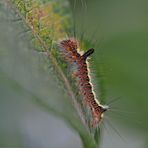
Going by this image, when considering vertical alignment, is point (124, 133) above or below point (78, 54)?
below

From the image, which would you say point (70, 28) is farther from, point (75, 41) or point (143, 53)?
point (143, 53)

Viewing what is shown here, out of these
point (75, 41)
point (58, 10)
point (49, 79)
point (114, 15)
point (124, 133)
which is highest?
point (114, 15)

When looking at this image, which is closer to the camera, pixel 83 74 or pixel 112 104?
pixel 83 74

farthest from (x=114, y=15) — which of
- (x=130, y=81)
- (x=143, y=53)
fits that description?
(x=130, y=81)

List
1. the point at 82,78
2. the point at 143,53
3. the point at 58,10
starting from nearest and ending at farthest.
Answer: the point at 82,78, the point at 58,10, the point at 143,53

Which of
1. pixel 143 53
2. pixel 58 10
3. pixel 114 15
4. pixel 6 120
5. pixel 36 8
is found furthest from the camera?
pixel 114 15

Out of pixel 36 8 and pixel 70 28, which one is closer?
pixel 36 8

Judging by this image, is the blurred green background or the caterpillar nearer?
the caterpillar

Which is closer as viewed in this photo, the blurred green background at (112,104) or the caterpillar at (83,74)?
the caterpillar at (83,74)
